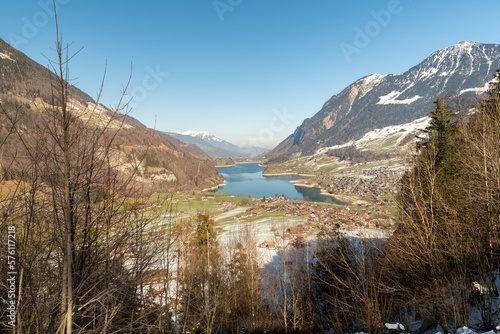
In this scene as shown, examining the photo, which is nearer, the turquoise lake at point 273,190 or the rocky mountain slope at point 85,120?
the rocky mountain slope at point 85,120

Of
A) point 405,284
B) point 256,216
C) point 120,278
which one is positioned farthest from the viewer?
point 256,216

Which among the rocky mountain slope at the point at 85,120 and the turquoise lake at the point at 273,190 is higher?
the rocky mountain slope at the point at 85,120

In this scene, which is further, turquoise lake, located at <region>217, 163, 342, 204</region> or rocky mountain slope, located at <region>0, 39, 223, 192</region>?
turquoise lake, located at <region>217, 163, 342, 204</region>

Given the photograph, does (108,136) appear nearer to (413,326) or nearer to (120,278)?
(120,278)

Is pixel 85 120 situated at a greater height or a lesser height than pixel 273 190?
greater

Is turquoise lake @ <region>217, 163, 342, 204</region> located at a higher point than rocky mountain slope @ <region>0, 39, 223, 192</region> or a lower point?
lower

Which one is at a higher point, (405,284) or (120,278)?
(120,278)

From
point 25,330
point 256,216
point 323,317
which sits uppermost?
point 25,330

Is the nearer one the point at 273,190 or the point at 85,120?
the point at 85,120

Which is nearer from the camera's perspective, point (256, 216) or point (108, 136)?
point (108, 136)

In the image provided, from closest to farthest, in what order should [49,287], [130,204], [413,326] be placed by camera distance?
[49,287] < [130,204] < [413,326]

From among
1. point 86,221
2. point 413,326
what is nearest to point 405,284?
point 413,326
